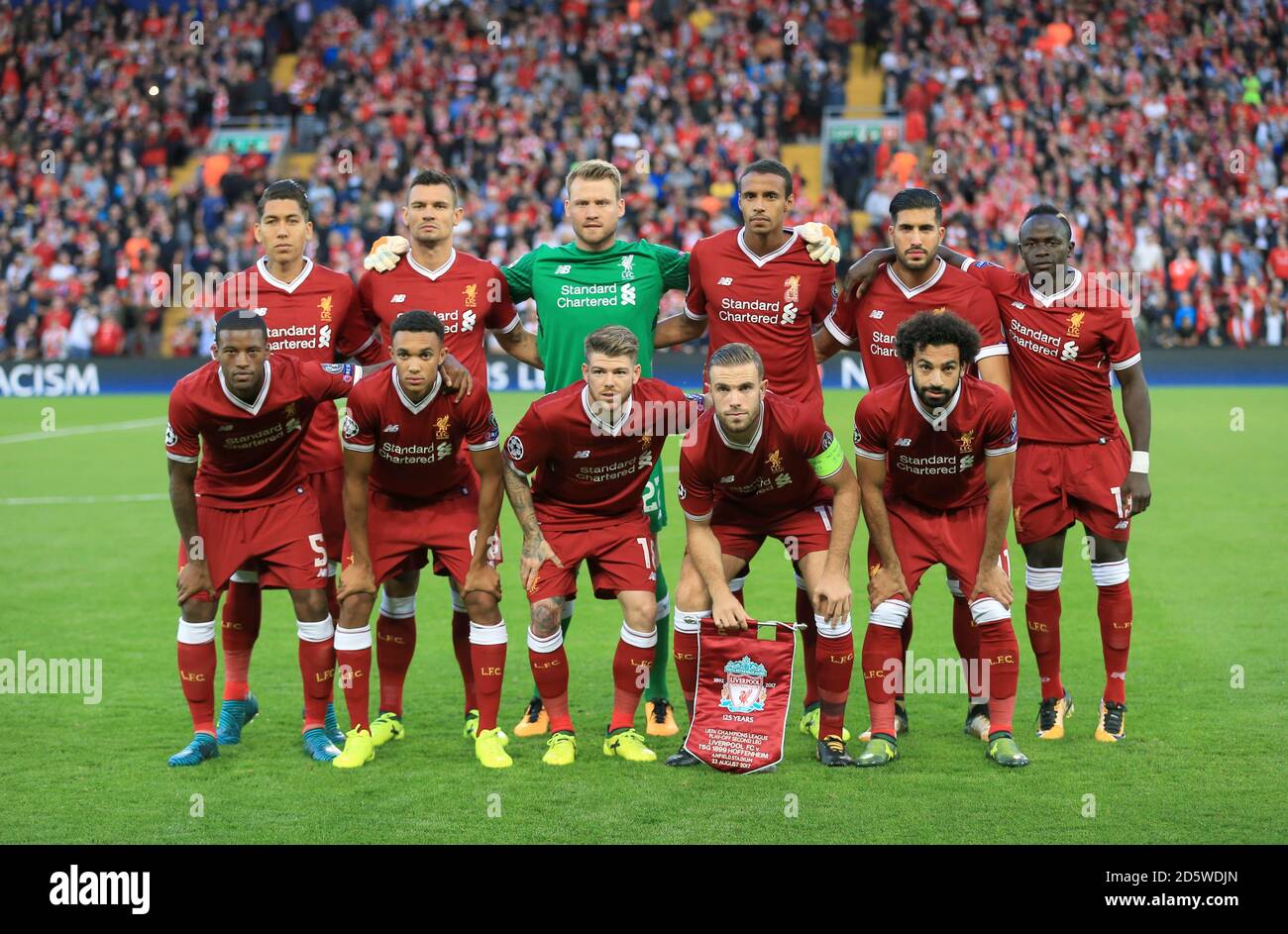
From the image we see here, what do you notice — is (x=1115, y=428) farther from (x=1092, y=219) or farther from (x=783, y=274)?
(x=1092, y=219)

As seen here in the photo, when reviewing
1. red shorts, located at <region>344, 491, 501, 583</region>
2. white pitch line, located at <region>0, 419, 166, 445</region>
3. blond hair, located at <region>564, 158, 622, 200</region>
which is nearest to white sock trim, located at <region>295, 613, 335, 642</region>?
red shorts, located at <region>344, 491, 501, 583</region>

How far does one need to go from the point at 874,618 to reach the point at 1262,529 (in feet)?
22.2

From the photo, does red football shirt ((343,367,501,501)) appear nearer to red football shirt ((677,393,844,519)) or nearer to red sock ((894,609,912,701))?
red football shirt ((677,393,844,519))

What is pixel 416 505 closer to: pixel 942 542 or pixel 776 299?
pixel 776 299

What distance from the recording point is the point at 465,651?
7.29 metres

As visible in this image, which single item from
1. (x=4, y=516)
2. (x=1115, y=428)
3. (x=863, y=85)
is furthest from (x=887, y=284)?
(x=863, y=85)

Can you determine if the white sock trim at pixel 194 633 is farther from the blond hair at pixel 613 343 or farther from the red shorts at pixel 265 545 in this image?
the blond hair at pixel 613 343

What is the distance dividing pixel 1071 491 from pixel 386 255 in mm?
3434

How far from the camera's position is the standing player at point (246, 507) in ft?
21.3

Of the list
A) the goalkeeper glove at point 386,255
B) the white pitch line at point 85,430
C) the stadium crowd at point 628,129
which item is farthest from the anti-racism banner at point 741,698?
the stadium crowd at point 628,129

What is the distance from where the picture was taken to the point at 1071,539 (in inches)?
483

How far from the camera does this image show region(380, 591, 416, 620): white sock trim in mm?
7023

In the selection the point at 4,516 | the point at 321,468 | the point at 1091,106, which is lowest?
the point at 4,516

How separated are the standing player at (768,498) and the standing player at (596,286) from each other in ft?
2.05
